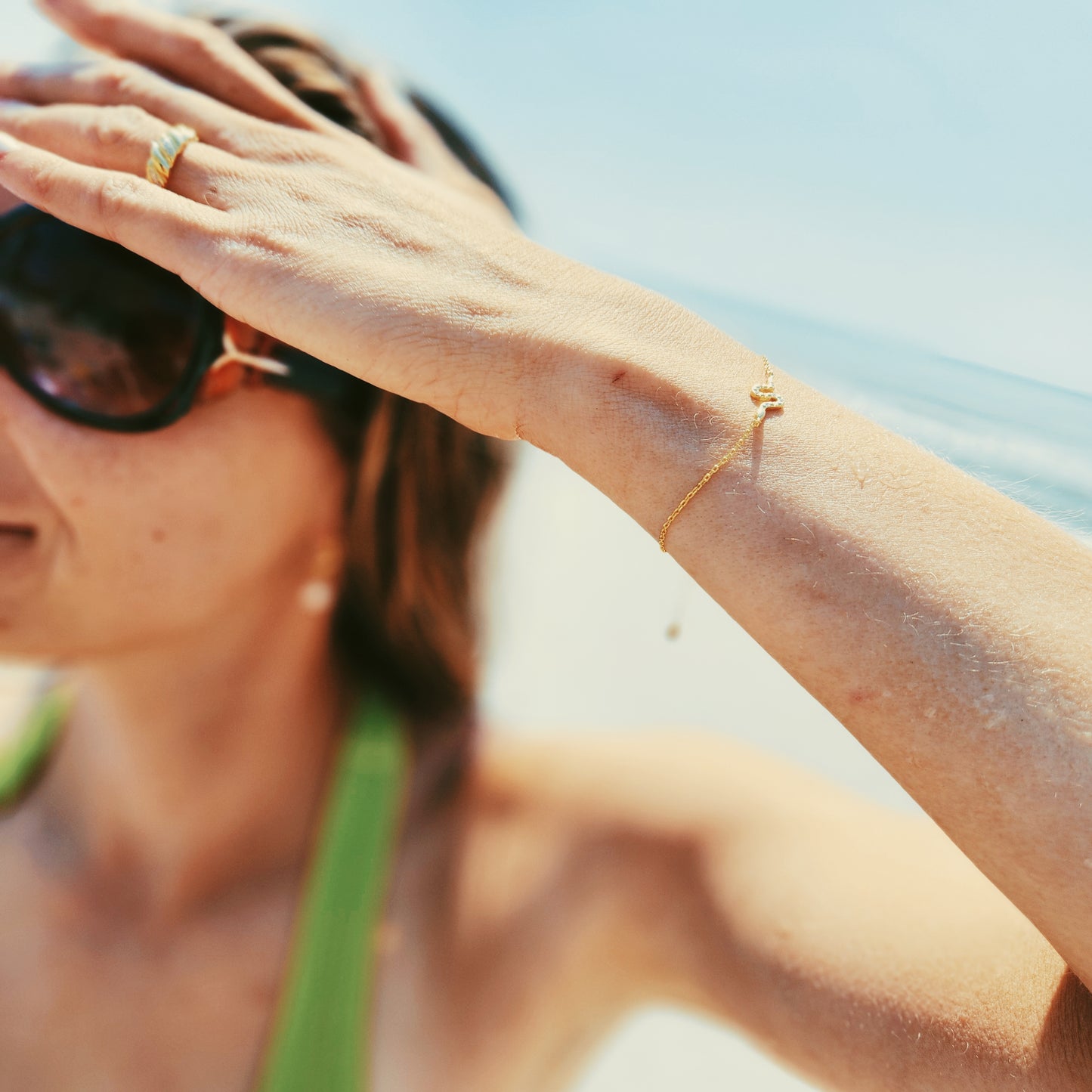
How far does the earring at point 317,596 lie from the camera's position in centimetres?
156

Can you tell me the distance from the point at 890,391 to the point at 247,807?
132 cm

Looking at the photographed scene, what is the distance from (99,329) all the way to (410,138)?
535 mm

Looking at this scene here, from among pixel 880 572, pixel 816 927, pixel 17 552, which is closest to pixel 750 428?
pixel 880 572

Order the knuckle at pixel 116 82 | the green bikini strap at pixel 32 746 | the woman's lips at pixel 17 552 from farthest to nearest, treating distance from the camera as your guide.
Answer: the green bikini strap at pixel 32 746 → the woman's lips at pixel 17 552 → the knuckle at pixel 116 82

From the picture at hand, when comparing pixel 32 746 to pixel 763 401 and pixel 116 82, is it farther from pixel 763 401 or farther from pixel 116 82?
pixel 763 401

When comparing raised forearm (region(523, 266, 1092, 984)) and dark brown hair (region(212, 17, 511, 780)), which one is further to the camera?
dark brown hair (region(212, 17, 511, 780))

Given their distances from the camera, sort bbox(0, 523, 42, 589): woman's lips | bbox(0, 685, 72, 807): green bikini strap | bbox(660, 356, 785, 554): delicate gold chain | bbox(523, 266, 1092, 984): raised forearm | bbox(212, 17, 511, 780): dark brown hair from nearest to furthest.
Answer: bbox(523, 266, 1092, 984): raised forearm < bbox(660, 356, 785, 554): delicate gold chain < bbox(0, 523, 42, 589): woman's lips < bbox(212, 17, 511, 780): dark brown hair < bbox(0, 685, 72, 807): green bikini strap

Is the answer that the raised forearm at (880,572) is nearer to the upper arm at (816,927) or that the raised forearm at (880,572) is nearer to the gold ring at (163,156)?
the upper arm at (816,927)

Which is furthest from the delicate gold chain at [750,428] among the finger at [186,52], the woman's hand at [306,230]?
the finger at [186,52]

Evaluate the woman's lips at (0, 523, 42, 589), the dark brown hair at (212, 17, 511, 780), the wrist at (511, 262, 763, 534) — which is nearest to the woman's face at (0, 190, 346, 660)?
the woman's lips at (0, 523, 42, 589)

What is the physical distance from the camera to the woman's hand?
0.85m

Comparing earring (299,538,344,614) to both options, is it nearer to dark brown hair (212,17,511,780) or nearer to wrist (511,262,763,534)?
dark brown hair (212,17,511,780)

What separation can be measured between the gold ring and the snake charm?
70cm

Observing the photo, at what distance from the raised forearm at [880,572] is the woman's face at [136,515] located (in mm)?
520
